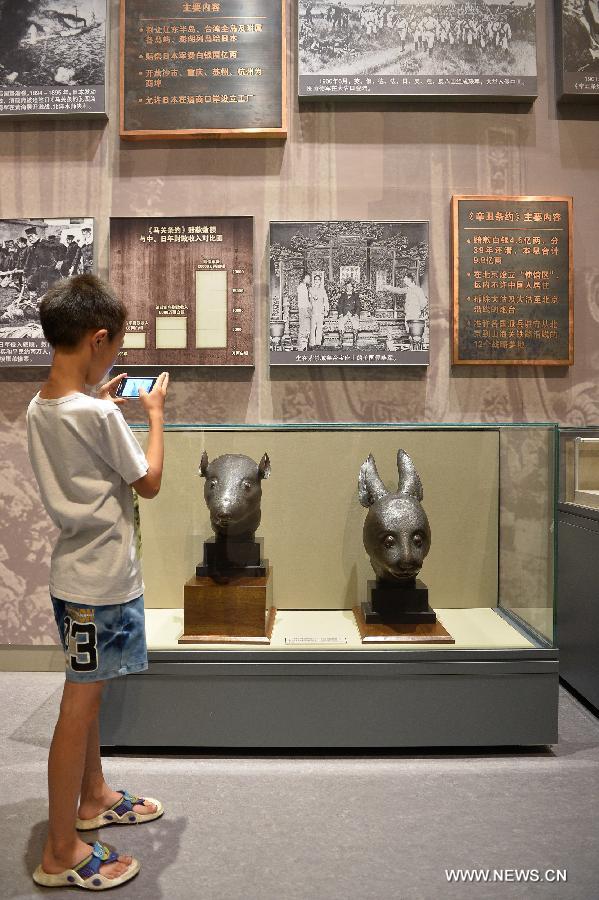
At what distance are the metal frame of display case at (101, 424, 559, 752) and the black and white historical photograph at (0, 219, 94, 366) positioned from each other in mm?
1900

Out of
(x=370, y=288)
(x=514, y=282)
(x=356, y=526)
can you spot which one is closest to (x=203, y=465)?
(x=356, y=526)

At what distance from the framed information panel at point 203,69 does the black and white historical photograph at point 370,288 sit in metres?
0.59

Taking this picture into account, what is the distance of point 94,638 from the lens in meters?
1.94

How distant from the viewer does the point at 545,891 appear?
1.93 meters

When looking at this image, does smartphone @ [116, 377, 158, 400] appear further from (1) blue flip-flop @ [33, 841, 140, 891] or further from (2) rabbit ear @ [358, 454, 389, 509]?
(1) blue flip-flop @ [33, 841, 140, 891]

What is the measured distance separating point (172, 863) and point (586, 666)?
1.96 meters

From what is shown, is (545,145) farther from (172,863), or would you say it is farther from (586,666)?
(172,863)

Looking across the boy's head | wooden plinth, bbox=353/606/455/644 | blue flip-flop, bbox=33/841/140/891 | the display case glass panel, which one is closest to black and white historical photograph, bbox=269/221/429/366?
the display case glass panel

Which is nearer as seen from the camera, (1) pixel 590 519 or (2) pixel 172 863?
(2) pixel 172 863

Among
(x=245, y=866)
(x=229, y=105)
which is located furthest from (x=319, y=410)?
(x=245, y=866)

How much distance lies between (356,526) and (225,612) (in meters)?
0.63

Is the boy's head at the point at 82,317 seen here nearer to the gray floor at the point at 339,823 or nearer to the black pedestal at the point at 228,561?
the black pedestal at the point at 228,561

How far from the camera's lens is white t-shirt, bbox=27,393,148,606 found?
6.23 ft

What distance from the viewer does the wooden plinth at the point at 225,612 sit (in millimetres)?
2762
